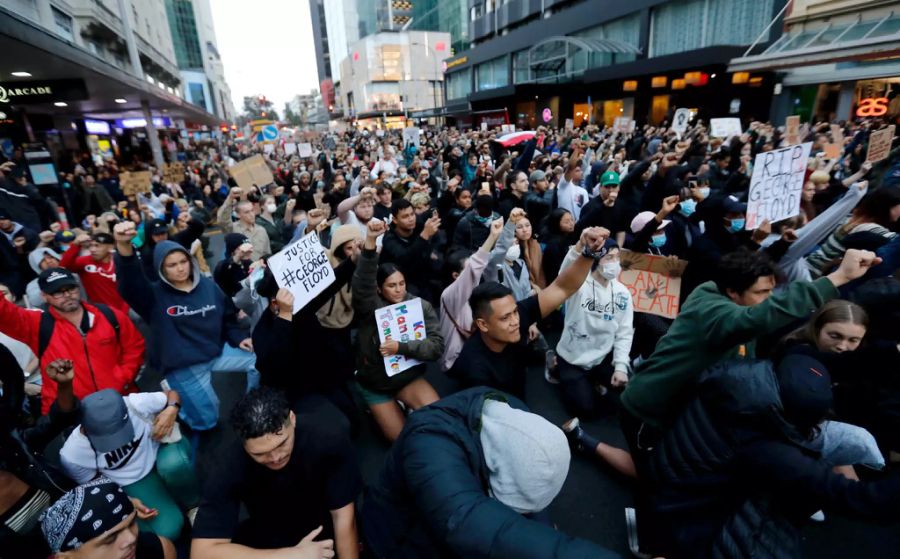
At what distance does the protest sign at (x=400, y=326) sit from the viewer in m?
3.59

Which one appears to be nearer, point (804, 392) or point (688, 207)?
point (804, 392)

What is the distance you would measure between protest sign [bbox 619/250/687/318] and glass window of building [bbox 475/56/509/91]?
44.4 metres

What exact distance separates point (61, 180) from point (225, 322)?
12323 millimetres

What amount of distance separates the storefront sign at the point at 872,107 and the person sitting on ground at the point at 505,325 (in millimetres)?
22585

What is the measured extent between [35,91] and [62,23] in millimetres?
12786

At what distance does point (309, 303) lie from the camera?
3.32m

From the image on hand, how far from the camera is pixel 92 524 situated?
184 cm

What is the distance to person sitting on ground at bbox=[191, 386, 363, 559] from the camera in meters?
2.00

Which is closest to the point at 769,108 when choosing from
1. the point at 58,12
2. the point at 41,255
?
the point at 41,255

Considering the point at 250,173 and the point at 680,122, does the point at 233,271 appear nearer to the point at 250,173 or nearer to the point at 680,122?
the point at 250,173

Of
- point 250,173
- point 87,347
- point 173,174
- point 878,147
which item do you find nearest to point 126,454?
point 87,347

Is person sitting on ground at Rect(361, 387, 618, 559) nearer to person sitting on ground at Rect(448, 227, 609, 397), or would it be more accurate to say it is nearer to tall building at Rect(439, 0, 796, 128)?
person sitting on ground at Rect(448, 227, 609, 397)

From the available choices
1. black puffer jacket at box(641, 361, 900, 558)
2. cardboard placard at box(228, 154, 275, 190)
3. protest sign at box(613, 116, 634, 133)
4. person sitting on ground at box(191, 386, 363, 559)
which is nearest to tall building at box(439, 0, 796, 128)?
protest sign at box(613, 116, 634, 133)

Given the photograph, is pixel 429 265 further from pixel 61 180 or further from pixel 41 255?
pixel 61 180
